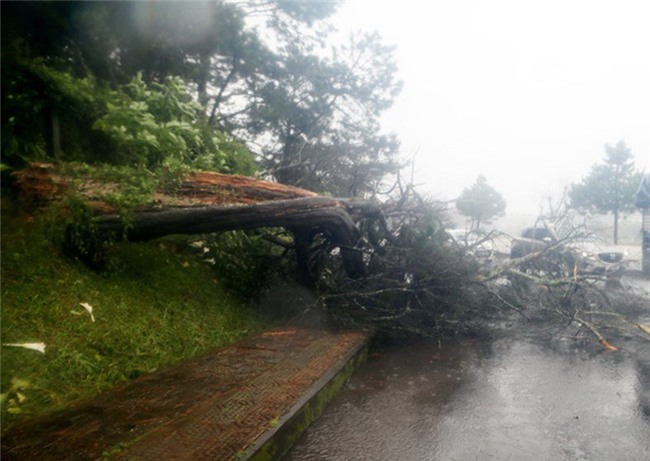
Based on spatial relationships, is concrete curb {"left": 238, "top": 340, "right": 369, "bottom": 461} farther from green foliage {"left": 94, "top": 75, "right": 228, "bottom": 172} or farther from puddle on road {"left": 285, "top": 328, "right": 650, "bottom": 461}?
green foliage {"left": 94, "top": 75, "right": 228, "bottom": 172}

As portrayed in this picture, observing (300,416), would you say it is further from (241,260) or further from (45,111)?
(45,111)

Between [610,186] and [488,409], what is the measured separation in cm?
3545

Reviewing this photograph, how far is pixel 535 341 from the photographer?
6.27 m

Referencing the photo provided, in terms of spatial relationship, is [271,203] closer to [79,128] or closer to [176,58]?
[79,128]

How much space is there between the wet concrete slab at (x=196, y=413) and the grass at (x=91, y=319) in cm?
22

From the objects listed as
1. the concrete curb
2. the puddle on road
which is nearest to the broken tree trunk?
the concrete curb

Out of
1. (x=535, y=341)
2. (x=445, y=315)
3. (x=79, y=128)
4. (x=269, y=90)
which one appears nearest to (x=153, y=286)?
(x=79, y=128)

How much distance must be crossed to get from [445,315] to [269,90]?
31.0 ft

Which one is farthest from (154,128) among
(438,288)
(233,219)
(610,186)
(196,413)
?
(610,186)

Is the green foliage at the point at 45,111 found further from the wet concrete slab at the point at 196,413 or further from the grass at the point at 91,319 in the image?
the wet concrete slab at the point at 196,413

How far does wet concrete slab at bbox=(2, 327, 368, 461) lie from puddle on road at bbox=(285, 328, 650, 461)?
33cm

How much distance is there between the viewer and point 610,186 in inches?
1283

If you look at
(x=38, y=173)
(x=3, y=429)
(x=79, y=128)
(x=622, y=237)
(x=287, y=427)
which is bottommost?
(x=622, y=237)

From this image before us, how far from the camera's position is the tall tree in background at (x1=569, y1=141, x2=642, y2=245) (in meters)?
32.2
